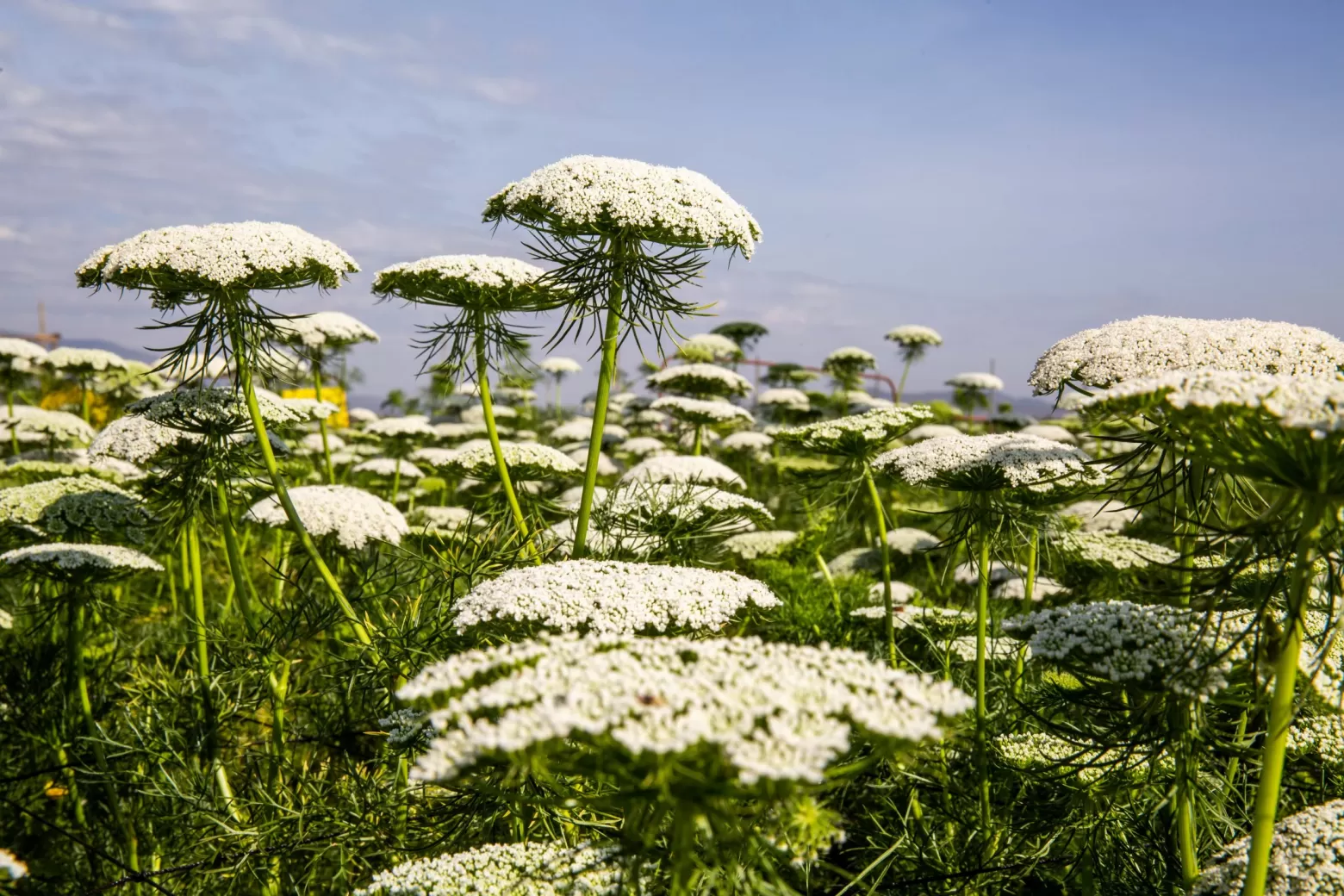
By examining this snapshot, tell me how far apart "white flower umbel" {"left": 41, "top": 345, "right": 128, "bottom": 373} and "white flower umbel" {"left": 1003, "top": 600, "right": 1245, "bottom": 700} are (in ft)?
38.2

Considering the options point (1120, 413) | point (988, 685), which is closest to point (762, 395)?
point (988, 685)

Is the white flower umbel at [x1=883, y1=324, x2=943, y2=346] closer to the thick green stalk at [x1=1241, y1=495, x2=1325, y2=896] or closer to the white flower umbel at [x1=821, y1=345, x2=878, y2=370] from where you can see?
the white flower umbel at [x1=821, y1=345, x2=878, y2=370]

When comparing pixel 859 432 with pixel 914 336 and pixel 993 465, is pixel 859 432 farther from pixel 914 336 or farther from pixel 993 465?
pixel 914 336

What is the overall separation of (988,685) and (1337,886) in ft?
8.53

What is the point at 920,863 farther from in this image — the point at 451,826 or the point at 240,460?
the point at 240,460

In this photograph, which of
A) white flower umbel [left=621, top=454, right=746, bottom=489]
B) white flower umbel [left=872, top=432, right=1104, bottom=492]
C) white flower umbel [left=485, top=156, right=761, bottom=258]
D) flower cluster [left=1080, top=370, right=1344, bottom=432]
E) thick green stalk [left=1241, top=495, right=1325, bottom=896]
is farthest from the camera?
white flower umbel [left=621, top=454, right=746, bottom=489]

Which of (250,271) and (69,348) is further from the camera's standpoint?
(69,348)

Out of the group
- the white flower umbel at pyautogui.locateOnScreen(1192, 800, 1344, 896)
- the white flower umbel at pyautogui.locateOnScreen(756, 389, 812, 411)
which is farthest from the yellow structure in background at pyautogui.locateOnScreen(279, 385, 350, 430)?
the white flower umbel at pyautogui.locateOnScreen(1192, 800, 1344, 896)

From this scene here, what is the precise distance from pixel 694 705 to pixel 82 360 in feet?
39.6

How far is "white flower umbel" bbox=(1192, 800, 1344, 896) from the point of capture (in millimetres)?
2547

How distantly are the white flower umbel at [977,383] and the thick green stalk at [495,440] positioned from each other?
669 inches

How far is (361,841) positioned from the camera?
3.93 m

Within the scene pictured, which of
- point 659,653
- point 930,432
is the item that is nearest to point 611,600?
point 659,653

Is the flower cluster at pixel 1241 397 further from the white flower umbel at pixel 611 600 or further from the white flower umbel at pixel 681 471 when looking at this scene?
the white flower umbel at pixel 681 471
